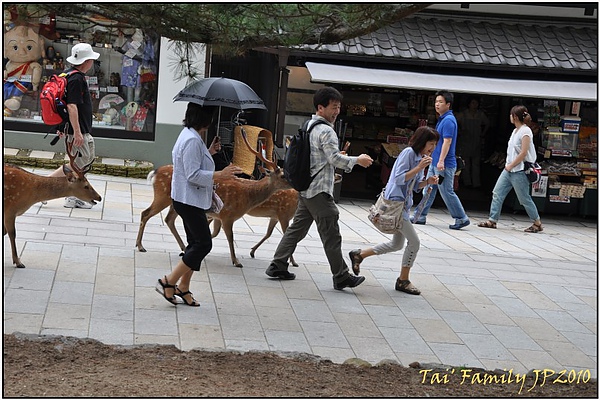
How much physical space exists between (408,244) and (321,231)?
833mm

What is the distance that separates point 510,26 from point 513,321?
28.8 ft

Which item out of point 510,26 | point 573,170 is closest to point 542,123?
point 573,170

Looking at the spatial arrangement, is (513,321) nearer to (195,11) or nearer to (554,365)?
Answer: (554,365)

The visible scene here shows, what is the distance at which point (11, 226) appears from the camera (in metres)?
7.28

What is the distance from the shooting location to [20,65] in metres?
13.9

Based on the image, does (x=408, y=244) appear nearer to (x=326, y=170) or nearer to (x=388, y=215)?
(x=388, y=215)

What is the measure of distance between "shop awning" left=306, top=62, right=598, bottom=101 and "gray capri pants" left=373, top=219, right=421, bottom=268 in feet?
16.7

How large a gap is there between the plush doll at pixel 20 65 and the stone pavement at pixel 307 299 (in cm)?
418

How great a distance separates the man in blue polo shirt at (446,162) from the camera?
1145 cm

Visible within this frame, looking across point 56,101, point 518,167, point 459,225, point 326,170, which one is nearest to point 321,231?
point 326,170

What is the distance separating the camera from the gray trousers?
290 inches

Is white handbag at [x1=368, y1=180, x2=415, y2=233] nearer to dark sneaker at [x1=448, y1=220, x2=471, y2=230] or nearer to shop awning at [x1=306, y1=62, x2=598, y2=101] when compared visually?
dark sneaker at [x1=448, y1=220, x2=471, y2=230]

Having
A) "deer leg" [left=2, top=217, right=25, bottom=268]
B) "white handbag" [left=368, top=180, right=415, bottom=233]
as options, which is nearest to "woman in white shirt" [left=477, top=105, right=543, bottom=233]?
"white handbag" [left=368, top=180, right=415, bottom=233]

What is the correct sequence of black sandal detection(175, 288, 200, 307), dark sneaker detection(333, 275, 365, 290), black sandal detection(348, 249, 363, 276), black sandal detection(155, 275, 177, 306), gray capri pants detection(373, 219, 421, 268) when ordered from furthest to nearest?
1. black sandal detection(348, 249, 363, 276)
2. dark sneaker detection(333, 275, 365, 290)
3. gray capri pants detection(373, 219, 421, 268)
4. black sandal detection(175, 288, 200, 307)
5. black sandal detection(155, 275, 177, 306)
